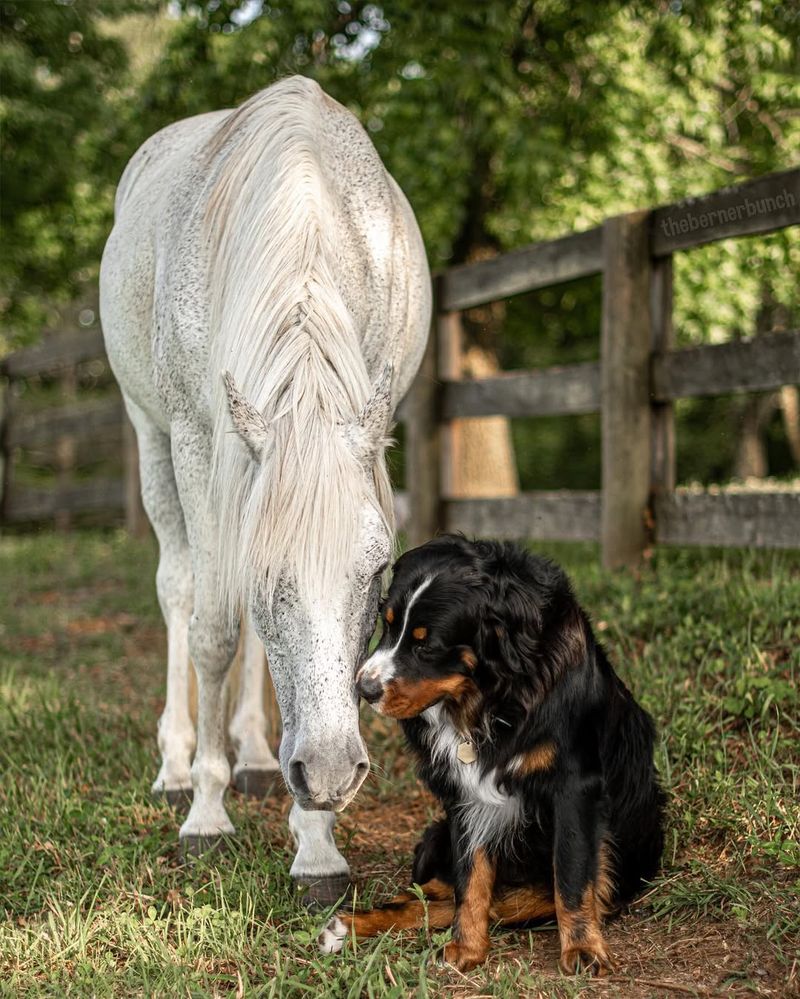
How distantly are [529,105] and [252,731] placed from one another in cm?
665

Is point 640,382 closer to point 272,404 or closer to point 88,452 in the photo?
point 272,404

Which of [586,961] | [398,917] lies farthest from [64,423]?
[586,961]

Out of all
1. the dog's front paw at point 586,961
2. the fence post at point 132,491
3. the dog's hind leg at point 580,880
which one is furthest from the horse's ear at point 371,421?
the fence post at point 132,491

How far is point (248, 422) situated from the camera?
8.99 ft

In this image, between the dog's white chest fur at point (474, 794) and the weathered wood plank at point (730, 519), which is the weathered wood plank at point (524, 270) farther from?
the dog's white chest fur at point (474, 794)

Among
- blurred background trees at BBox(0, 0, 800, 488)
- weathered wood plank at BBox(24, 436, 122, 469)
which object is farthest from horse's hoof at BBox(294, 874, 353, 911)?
weathered wood plank at BBox(24, 436, 122, 469)

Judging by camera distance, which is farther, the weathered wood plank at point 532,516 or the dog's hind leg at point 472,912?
the weathered wood plank at point 532,516

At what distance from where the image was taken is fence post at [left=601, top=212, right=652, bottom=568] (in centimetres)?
563

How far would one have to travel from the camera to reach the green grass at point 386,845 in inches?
102

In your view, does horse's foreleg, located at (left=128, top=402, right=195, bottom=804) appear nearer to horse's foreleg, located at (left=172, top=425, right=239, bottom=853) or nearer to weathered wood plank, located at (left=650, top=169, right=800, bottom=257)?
horse's foreleg, located at (left=172, top=425, right=239, bottom=853)

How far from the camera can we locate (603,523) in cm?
575

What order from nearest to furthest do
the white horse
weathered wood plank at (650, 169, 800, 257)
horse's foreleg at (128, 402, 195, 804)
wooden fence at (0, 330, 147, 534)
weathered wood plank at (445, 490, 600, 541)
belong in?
the white horse → horse's foreleg at (128, 402, 195, 804) → weathered wood plank at (650, 169, 800, 257) → weathered wood plank at (445, 490, 600, 541) → wooden fence at (0, 330, 147, 534)

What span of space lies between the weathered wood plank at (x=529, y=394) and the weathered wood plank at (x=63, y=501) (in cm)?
522

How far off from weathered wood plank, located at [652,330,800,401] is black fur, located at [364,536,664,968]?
240 cm
